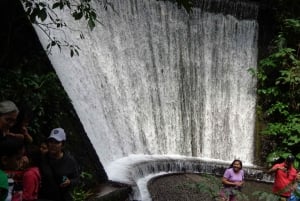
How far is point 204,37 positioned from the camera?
11828 millimetres

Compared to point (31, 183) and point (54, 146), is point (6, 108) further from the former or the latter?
point (31, 183)

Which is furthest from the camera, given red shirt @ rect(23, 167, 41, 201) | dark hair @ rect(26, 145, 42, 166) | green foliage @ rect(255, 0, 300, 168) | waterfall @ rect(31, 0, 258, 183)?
green foliage @ rect(255, 0, 300, 168)

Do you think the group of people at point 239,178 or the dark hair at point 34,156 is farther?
the group of people at point 239,178

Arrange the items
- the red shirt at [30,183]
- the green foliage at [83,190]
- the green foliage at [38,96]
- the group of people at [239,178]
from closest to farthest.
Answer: the red shirt at [30,183], the green foliage at [83,190], the green foliage at [38,96], the group of people at [239,178]

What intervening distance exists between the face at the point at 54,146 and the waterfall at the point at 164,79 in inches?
150

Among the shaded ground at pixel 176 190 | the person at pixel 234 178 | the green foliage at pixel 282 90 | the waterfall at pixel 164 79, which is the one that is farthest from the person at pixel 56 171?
the green foliage at pixel 282 90

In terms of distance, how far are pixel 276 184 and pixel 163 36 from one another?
610 centimetres

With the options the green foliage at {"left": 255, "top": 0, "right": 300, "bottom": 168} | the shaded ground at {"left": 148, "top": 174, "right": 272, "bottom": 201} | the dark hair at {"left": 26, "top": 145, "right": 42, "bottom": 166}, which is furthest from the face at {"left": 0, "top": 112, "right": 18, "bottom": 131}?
the green foliage at {"left": 255, "top": 0, "right": 300, "bottom": 168}

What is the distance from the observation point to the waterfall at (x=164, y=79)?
7883 millimetres

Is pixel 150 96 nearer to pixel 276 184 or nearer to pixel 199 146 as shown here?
pixel 199 146

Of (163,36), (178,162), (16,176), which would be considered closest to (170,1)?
(163,36)

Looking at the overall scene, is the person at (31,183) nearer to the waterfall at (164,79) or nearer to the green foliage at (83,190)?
the green foliage at (83,190)

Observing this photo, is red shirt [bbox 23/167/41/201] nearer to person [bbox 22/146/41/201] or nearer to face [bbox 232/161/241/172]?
person [bbox 22/146/41/201]

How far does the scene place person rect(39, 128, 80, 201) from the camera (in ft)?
10.4
